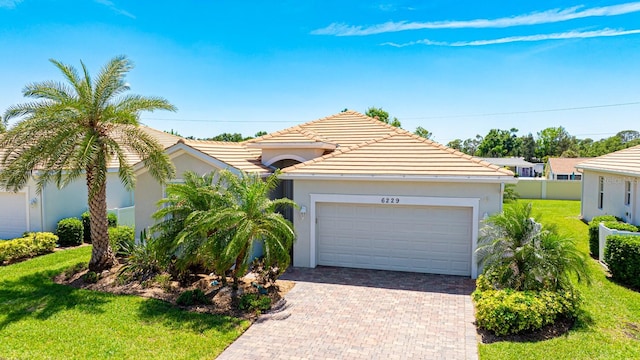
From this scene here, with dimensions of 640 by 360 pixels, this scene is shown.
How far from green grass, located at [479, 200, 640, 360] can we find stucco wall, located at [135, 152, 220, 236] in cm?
1090

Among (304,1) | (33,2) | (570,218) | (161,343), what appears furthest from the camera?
(570,218)

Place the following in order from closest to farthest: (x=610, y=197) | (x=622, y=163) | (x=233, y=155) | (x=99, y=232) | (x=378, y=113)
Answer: (x=99, y=232)
(x=233, y=155)
(x=622, y=163)
(x=610, y=197)
(x=378, y=113)

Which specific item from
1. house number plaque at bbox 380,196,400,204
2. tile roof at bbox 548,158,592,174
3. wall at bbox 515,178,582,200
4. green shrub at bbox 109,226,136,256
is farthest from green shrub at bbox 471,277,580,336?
tile roof at bbox 548,158,592,174

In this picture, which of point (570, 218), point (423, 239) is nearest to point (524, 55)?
point (570, 218)

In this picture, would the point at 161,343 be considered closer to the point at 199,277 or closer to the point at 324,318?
the point at 324,318

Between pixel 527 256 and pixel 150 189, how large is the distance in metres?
12.3

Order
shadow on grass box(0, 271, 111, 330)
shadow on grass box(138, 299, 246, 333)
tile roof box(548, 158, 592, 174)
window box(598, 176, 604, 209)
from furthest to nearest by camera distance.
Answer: tile roof box(548, 158, 592, 174) → window box(598, 176, 604, 209) → shadow on grass box(0, 271, 111, 330) → shadow on grass box(138, 299, 246, 333)

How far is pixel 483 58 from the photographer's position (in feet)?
72.1

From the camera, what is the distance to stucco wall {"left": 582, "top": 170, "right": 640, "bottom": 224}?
1627 centimetres

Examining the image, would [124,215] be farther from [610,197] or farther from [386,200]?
[610,197]

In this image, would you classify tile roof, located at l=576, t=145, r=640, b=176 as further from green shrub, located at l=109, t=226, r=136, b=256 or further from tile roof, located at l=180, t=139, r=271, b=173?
green shrub, located at l=109, t=226, r=136, b=256

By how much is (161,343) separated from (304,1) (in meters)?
12.9

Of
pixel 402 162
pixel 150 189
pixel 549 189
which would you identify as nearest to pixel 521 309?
pixel 402 162

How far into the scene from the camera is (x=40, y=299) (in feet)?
32.9
